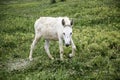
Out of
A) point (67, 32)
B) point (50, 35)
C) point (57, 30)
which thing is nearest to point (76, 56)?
point (50, 35)

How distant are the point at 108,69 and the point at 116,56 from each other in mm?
2677

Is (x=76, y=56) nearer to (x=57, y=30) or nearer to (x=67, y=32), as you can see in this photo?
(x=57, y=30)

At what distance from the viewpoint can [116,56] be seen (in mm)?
13430

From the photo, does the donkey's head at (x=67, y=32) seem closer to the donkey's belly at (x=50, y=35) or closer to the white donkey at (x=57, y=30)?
the white donkey at (x=57, y=30)

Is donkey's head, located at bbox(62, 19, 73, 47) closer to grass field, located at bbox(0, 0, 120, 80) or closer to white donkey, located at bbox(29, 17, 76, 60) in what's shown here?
white donkey, located at bbox(29, 17, 76, 60)

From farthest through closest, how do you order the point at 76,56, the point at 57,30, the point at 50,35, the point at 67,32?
the point at 76,56 → the point at 50,35 → the point at 57,30 → the point at 67,32

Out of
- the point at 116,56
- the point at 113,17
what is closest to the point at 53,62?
the point at 116,56

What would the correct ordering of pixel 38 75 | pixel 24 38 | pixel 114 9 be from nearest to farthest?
pixel 38 75 < pixel 24 38 < pixel 114 9

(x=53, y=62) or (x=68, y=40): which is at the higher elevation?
(x=68, y=40)

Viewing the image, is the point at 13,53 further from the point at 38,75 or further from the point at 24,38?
the point at 38,75

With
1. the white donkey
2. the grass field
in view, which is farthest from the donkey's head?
the grass field

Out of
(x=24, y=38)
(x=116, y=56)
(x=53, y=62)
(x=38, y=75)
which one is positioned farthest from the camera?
(x=24, y=38)

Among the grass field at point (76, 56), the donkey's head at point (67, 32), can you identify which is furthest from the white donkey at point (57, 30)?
the grass field at point (76, 56)

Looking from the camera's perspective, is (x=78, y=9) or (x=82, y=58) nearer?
(x=82, y=58)
